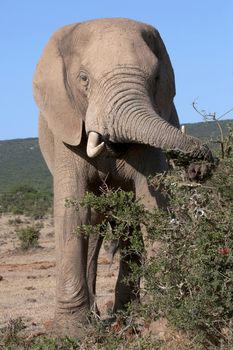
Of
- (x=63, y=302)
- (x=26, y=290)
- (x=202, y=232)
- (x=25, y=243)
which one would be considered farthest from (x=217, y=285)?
(x=25, y=243)

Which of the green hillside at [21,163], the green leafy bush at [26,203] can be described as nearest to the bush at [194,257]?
the green leafy bush at [26,203]

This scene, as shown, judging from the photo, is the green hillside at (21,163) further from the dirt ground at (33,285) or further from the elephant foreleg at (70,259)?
the elephant foreleg at (70,259)

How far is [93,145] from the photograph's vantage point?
7.52 metres

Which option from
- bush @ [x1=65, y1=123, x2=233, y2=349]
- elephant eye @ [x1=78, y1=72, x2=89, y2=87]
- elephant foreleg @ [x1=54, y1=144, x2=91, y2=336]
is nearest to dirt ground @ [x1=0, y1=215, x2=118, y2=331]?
elephant foreleg @ [x1=54, y1=144, x2=91, y2=336]

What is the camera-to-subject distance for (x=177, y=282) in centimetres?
537

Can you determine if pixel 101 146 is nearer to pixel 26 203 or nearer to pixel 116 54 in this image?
pixel 116 54

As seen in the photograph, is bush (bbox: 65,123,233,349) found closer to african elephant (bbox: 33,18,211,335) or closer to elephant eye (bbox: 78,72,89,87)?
african elephant (bbox: 33,18,211,335)

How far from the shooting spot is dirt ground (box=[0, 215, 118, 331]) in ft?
29.6

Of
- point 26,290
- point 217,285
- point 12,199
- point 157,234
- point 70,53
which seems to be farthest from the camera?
point 12,199

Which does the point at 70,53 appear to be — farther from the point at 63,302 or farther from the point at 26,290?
the point at 26,290

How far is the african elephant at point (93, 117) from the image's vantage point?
292 inches

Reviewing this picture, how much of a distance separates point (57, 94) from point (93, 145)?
73 centimetres

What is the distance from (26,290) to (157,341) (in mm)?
5636

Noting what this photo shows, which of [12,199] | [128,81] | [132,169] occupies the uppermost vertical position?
[128,81]
